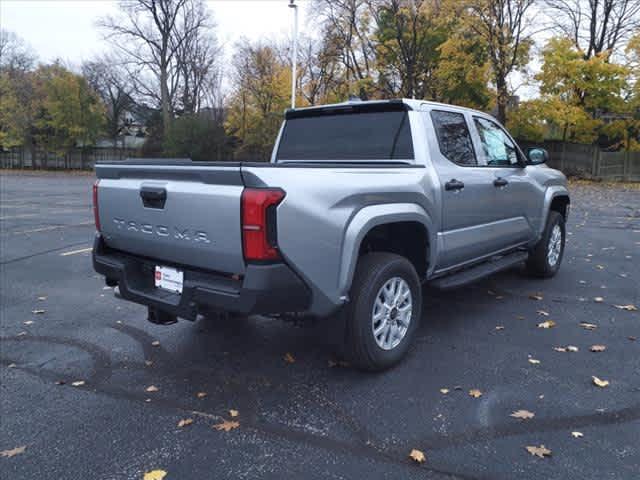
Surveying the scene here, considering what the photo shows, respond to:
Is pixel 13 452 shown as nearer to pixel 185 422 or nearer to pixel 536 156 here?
pixel 185 422

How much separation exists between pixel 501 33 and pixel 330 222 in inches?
1075

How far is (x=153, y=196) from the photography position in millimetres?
3256

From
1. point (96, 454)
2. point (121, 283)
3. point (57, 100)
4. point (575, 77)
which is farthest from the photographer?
point (57, 100)

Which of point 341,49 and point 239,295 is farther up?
point 341,49

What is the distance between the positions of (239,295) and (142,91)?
5305cm

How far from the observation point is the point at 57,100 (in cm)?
4175

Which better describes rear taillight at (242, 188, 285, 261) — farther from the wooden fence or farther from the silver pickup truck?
the wooden fence

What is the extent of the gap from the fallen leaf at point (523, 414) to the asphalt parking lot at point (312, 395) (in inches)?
1.4

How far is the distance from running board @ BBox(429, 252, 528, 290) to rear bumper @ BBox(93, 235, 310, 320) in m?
1.66

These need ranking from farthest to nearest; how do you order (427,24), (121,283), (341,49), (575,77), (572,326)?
(341,49) < (427,24) < (575,77) < (572,326) < (121,283)

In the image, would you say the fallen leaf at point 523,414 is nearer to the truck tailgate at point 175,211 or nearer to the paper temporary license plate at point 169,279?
the truck tailgate at point 175,211

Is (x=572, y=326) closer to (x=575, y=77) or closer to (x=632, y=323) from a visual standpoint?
(x=632, y=323)

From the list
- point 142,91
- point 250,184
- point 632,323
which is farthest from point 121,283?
point 142,91

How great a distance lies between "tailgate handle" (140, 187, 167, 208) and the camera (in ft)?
10.5
